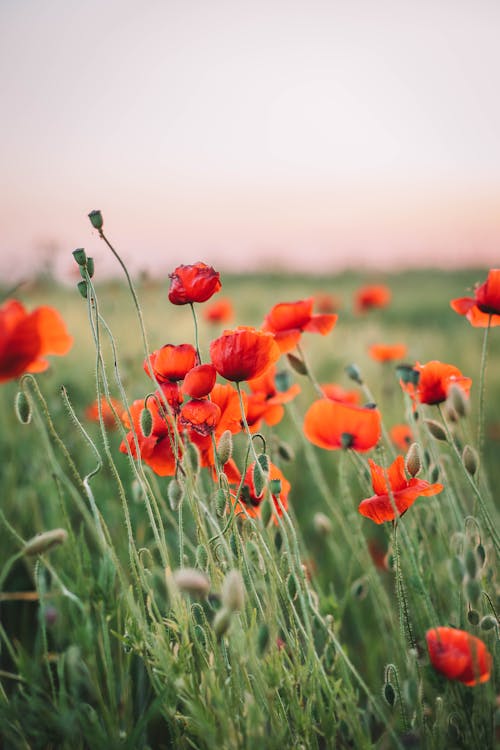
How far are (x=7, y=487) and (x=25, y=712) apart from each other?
96 cm

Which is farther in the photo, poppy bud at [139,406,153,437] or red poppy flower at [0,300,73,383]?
poppy bud at [139,406,153,437]

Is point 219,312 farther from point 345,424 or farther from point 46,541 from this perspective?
point 46,541

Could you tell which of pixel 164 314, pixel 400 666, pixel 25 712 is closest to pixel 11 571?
pixel 25 712

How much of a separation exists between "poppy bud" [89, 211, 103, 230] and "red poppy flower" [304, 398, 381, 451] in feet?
1.43

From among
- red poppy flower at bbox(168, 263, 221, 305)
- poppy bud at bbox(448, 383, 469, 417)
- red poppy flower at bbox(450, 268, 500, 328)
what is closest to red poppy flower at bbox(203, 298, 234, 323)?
red poppy flower at bbox(450, 268, 500, 328)

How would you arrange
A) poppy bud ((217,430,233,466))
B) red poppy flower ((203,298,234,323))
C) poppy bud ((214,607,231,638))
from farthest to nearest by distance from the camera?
red poppy flower ((203,298,234,323))
poppy bud ((217,430,233,466))
poppy bud ((214,607,231,638))

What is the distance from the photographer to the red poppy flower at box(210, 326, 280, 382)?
982 mm

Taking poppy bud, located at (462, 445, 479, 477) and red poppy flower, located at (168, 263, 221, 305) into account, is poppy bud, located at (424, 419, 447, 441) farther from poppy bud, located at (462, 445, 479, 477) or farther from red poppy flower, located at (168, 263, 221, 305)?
red poppy flower, located at (168, 263, 221, 305)

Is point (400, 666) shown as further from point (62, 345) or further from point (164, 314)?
point (164, 314)

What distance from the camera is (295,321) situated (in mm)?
1320

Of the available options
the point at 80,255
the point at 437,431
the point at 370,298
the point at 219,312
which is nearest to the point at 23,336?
the point at 80,255

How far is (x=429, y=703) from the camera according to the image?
1208mm

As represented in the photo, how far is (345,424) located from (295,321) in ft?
1.13

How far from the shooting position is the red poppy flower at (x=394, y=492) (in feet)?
3.18
